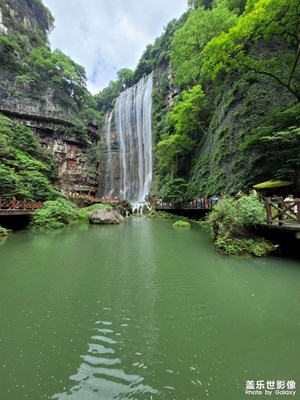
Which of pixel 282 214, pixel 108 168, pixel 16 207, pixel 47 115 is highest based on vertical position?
pixel 47 115

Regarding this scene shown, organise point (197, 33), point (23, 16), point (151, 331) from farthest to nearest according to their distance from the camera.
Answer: point (23, 16) < point (197, 33) < point (151, 331)

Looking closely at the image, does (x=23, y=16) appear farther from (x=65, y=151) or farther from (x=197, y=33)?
(x=197, y=33)

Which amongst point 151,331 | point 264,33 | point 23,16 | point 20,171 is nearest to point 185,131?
point 264,33

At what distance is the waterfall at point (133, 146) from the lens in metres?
38.2

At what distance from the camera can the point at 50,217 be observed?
1514 cm

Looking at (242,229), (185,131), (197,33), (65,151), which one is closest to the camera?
A: (242,229)

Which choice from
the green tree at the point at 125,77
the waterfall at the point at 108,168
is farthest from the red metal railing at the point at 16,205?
the green tree at the point at 125,77

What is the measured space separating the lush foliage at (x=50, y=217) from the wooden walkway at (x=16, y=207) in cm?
71

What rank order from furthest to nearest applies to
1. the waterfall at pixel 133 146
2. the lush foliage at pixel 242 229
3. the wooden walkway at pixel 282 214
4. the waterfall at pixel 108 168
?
1. the waterfall at pixel 108 168
2. the waterfall at pixel 133 146
3. the lush foliage at pixel 242 229
4. the wooden walkway at pixel 282 214

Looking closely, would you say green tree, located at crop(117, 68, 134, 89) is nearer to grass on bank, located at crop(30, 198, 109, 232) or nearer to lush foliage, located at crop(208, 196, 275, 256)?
grass on bank, located at crop(30, 198, 109, 232)

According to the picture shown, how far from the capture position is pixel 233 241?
7211 millimetres

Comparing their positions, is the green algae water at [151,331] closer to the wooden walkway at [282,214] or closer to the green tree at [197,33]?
the wooden walkway at [282,214]

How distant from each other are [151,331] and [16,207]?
1410cm

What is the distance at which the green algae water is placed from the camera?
219 centimetres
